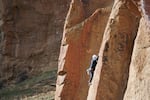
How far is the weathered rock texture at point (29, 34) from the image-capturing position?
3697cm

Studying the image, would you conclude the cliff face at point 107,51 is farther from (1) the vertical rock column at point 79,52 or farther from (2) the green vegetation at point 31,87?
(2) the green vegetation at point 31,87

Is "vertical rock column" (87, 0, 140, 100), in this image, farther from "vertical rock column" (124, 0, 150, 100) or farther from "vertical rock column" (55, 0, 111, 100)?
"vertical rock column" (55, 0, 111, 100)

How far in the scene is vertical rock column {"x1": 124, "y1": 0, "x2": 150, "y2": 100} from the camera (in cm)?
1382

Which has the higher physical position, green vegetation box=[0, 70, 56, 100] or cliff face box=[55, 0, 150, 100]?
cliff face box=[55, 0, 150, 100]

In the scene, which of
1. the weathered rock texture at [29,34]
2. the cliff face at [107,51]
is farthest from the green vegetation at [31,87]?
the cliff face at [107,51]

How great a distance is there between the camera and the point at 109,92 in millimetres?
16422

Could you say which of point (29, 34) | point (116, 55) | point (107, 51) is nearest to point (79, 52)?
point (107, 51)

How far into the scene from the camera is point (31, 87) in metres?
32.7

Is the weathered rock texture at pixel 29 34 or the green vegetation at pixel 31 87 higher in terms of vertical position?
the weathered rock texture at pixel 29 34

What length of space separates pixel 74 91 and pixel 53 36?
53.1ft

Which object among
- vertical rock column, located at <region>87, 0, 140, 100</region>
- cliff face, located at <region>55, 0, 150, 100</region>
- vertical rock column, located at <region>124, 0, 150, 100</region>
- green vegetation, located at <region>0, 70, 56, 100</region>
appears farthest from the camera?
green vegetation, located at <region>0, 70, 56, 100</region>

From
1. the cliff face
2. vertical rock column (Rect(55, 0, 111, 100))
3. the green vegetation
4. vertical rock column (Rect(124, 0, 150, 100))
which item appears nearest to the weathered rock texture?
the green vegetation

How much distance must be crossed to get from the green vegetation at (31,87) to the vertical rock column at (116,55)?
46.0 ft

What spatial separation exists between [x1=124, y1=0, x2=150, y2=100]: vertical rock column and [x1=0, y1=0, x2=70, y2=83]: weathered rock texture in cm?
Answer: 2128
